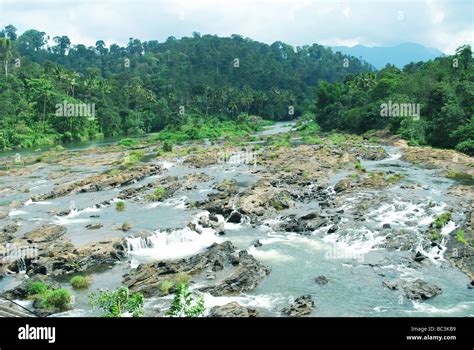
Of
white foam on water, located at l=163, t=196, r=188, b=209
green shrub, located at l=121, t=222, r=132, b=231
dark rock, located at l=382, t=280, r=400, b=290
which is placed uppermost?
white foam on water, located at l=163, t=196, r=188, b=209

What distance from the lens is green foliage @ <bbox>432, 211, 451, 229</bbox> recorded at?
1042 inches

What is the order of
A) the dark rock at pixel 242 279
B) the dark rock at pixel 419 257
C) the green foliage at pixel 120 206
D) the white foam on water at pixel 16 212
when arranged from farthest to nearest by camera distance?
the green foliage at pixel 120 206 → the white foam on water at pixel 16 212 → the dark rock at pixel 419 257 → the dark rock at pixel 242 279

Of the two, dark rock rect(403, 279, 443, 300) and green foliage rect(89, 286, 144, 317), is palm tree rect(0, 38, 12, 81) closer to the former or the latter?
green foliage rect(89, 286, 144, 317)

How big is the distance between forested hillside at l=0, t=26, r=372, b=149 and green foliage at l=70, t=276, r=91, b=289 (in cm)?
5613

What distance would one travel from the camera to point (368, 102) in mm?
80000

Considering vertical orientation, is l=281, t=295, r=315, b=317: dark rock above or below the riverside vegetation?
below

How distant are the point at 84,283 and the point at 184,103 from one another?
95.2m

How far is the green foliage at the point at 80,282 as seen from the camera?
20.4 m

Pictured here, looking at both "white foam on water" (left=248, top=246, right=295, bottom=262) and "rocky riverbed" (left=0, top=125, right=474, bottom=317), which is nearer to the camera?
"rocky riverbed" (left=0, top=125, right=474, bottom=317)

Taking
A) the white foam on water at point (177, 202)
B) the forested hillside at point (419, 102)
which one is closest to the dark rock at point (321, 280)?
the white foam on water at point (177, 202)

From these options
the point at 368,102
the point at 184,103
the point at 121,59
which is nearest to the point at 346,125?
the point at 368,102

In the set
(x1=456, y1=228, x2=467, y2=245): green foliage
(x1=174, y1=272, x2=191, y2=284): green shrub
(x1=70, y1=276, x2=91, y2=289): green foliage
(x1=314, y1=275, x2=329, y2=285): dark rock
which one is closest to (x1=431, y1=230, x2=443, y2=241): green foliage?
(x1=456, y1=228, x2=467, y2=245): green foliage

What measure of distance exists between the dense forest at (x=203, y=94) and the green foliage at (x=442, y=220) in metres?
24.0

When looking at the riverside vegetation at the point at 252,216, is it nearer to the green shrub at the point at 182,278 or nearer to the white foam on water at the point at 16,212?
the green shrub at the point at 182,278
